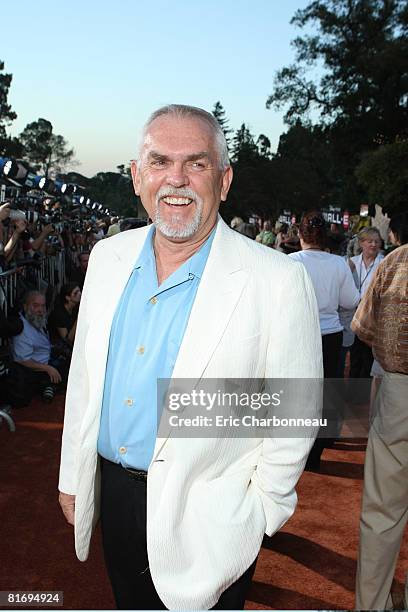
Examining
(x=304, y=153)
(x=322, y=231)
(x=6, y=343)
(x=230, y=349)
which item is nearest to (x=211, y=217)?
(x=230, y=349)

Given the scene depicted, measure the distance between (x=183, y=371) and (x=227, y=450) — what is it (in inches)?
11.7

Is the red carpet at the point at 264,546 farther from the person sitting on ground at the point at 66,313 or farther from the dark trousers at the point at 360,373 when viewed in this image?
the person sitting on ground at the point at 66,313

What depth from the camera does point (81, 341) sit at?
2.46m

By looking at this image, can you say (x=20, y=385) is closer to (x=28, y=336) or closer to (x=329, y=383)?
(x=28, y=336)

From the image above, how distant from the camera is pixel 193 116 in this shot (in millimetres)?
2244

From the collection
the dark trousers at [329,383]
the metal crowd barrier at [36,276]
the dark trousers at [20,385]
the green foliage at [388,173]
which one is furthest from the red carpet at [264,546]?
the green foliage at [388,173]

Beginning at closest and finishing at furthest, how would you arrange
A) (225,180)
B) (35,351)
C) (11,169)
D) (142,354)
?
(142,354) → (225,180) → (35,351) → (11,169)

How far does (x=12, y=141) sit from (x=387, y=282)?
63987 mm

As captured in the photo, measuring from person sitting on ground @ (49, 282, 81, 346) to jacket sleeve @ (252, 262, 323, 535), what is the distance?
22.4 ft

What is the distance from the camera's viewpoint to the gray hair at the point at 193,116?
2.25 meters

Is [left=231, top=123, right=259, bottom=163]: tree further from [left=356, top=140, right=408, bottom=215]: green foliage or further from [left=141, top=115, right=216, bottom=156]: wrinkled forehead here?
[left=141, top=115, right=216, bottom=156]: wrinkled forehead

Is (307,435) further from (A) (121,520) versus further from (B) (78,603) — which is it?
(B) (78,603)

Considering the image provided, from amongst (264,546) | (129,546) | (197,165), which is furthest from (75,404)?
(264,546)

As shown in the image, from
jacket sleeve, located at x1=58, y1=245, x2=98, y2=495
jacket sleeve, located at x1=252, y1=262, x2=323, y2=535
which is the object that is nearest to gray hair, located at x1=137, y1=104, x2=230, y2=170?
jacket sleeve, located at x1=252, y1=262, x2=323, y2=535
